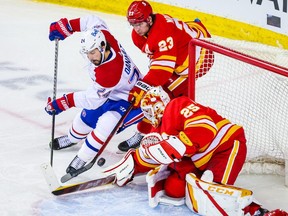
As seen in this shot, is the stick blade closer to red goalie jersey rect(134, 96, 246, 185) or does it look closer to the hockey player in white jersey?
the hockey player in white jersey

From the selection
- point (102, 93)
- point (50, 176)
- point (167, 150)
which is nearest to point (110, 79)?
point (102, 93)

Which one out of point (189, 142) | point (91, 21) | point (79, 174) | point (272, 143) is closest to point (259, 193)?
point (272, 143)

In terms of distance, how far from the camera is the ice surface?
11.2 ft

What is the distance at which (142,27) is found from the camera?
393cm

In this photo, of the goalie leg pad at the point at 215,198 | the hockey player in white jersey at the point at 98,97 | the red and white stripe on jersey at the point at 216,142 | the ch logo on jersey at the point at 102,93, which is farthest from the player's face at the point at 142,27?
the goalie leg pad at the point at 215,198

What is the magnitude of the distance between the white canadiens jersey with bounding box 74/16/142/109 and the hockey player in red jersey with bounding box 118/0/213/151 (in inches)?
3.1

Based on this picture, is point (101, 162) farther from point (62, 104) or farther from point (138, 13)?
point (138, 13)

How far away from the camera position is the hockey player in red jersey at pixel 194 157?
323cm

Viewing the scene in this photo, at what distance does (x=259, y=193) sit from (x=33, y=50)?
2887 millimetres

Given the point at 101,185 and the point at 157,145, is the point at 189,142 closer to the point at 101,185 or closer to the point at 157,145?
the point at 157,145

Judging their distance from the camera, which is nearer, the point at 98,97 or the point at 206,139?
the point at 206,139

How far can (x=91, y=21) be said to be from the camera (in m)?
4.16

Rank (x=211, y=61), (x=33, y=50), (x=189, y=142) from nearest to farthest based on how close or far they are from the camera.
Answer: (x=189, y=142)
(x=211, y=61)
(x=33, y=50)

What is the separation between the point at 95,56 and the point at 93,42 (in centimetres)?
7
